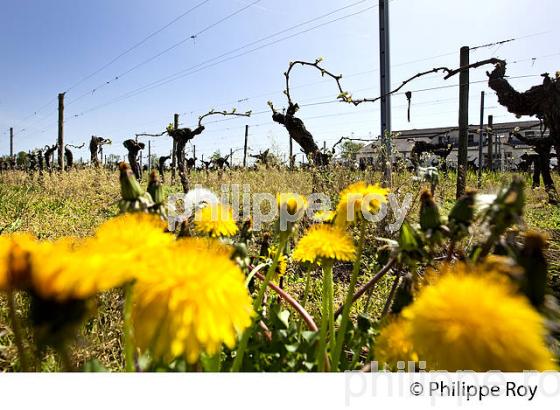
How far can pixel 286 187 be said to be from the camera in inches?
294

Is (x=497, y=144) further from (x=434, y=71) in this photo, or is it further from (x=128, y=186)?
(x=128, y=186)

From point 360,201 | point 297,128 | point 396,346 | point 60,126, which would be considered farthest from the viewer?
point 60,126

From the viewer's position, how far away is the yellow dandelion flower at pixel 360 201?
86 centimetres

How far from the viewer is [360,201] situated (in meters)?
0.87

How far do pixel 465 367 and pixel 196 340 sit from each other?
289 mm

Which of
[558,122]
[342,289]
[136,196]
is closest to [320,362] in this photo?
[136,196]

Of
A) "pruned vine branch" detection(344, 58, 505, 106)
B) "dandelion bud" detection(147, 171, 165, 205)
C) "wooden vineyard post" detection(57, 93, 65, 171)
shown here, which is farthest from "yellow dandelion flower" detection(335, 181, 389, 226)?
"wooden vineyard post" detection(57, 93, 65, 171)

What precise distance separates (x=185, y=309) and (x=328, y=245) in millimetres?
502

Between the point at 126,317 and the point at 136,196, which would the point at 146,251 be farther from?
the point at 136,196

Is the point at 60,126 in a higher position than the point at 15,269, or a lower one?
higher

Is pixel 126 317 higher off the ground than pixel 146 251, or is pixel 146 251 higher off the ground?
pixel 146 251

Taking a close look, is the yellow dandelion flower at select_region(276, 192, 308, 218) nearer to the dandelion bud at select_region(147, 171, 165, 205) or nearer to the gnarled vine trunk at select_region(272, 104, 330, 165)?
the dandelion bud at select_region(147, 171, 165, 205)

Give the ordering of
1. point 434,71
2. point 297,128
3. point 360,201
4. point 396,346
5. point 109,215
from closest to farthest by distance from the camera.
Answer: point 396,346
point 360,201
point 434,71
point 109,215
point 297,128

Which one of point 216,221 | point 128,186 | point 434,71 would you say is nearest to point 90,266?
point 128,186
